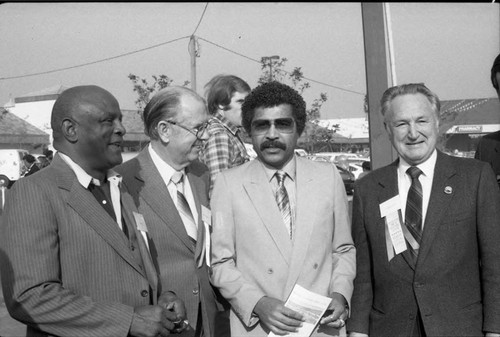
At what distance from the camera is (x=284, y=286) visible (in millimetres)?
2615

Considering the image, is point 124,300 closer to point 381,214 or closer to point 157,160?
point 157,160

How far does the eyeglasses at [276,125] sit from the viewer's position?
9.11 ft

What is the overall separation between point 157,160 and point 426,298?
1.57 metres

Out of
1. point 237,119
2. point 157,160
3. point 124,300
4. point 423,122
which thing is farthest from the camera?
point 237,119

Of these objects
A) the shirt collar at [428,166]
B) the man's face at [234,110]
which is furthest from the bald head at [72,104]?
the shirt collar at [428,166]

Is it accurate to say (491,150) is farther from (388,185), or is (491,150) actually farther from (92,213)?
(92,213)

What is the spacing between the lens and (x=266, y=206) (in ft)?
8.87

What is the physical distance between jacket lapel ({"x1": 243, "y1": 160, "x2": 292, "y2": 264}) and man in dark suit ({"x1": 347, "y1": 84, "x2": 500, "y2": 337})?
0.46 meters

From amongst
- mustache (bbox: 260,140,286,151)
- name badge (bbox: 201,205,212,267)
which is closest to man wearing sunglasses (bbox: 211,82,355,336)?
mustache (bbox: 260,140,286,151)

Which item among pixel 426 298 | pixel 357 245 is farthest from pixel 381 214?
pixel 426 298

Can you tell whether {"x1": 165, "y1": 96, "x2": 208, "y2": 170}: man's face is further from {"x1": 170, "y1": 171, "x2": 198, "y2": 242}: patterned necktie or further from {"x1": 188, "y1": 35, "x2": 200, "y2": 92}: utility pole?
{"x1": 188, "y1": 35, "x2": 200, "y2": 92}: utility pole

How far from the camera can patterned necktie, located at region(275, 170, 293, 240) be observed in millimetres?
2707

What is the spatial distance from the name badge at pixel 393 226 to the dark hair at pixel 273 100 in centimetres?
58

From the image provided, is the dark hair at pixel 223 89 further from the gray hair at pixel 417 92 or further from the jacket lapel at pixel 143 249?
the jacket lapel at pixel 143 249
